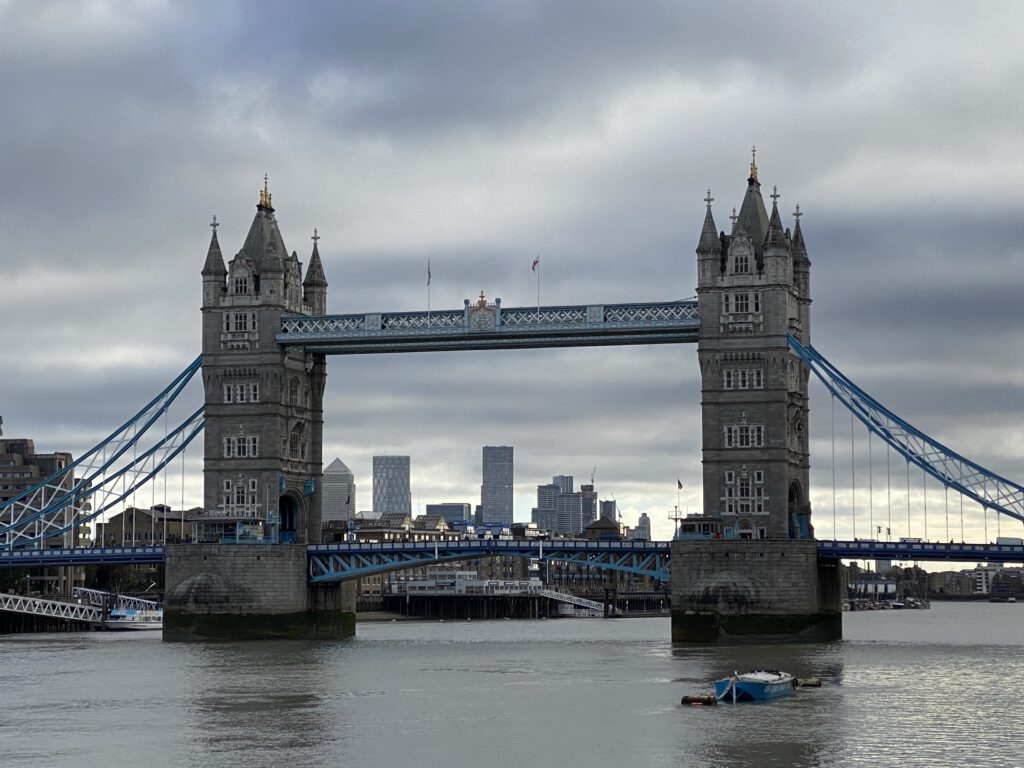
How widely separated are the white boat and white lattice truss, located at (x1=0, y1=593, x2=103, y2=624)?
1.15 metres

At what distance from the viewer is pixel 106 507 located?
403 feet

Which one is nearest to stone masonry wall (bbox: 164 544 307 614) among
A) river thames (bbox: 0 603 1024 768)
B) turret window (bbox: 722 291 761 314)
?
river thames (bbox: 0 603 1024 768)

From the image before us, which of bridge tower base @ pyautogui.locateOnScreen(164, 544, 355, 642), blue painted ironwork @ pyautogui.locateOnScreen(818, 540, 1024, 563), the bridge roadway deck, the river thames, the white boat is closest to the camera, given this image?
the river thames

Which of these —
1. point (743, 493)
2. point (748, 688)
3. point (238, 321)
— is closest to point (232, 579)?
point (238, 321)

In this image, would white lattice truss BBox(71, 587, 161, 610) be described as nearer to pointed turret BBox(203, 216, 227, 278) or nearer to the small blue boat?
pointed turret BBox(203, 216, 227, 278)

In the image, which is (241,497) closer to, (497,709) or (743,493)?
(743,493)

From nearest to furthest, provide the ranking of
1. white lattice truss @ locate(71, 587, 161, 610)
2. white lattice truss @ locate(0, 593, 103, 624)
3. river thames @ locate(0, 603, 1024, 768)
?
river thames @ locate(0, 603, 1024, 768), white lattice truss @ locate(0, 593, 103, 624), white lattice truss @ locate(71, 587, 161, 610)

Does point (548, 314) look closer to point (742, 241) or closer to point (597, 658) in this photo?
point (742, 241)

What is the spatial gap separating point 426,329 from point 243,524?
58.1 ft

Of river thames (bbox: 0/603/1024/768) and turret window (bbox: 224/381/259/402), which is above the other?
turret window (bbox: 224/381/259/402)

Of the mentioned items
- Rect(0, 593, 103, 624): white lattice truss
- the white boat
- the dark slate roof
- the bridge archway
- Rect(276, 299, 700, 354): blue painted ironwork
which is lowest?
the white boat

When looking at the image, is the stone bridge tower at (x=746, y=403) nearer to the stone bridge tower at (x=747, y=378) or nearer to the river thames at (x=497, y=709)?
the stone bridge tower at (x=747, y=378)

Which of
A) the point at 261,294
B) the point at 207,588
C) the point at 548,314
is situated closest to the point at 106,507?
the point at 207,588

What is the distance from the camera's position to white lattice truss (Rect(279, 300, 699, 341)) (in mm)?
117188
